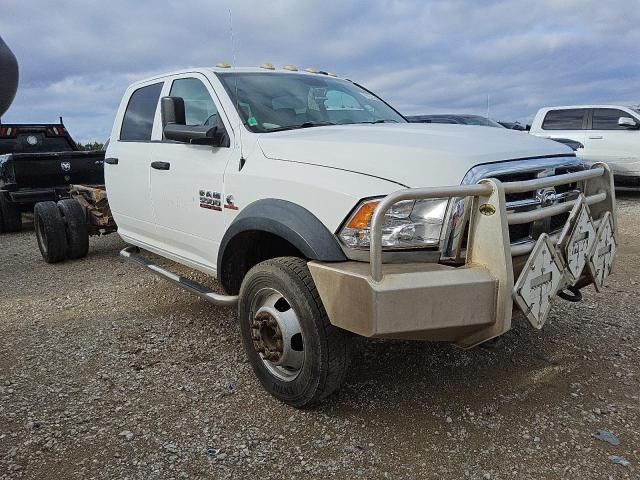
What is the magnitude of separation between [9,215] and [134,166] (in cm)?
597

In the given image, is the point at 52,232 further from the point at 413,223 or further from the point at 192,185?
the point at 413,223

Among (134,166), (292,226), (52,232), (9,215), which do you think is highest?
(134,166)

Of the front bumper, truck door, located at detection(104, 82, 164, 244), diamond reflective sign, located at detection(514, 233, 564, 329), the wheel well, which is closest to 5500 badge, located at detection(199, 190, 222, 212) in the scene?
the wheel well

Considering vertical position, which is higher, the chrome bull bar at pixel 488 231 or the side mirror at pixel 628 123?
the side mirror at pixel 628 123

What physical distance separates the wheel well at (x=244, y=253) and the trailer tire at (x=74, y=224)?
375 cm

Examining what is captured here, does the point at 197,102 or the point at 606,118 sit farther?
the point at 606,118

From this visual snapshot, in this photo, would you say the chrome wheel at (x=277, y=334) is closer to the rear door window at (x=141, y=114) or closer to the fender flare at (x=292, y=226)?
the fender flare at (x=292, y=226)

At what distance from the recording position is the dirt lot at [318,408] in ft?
8.45

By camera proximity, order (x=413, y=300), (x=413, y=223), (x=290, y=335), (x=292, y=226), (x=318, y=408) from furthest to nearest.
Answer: (x=318, y=408) < (x=290, y=335) < (x=292, y=226) < (x=413, y=223) < (x=413, y=300)


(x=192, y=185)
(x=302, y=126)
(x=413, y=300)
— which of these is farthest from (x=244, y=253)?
(x=413, y=300)

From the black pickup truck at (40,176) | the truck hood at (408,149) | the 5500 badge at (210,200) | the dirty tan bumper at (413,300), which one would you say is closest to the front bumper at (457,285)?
the dirty tan bumper at (413,300)

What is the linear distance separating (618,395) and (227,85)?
305cm

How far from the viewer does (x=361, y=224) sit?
8.43 ft

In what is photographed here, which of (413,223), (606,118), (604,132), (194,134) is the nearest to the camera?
(413,223)
